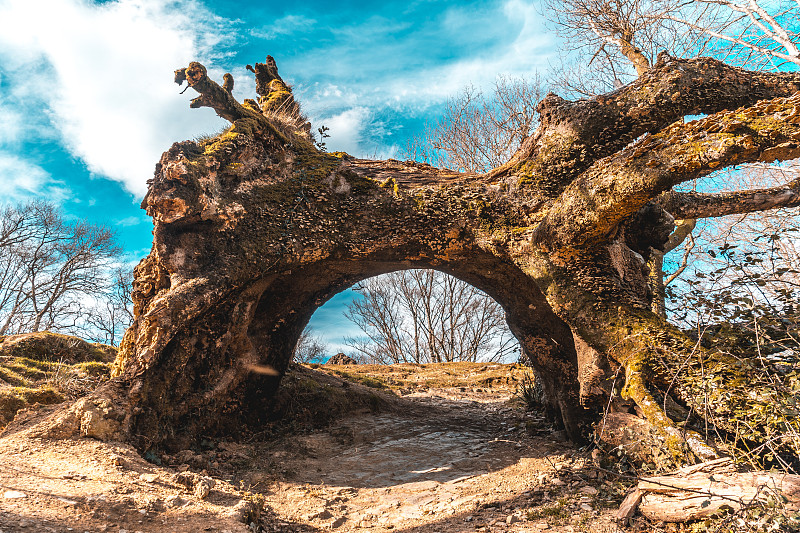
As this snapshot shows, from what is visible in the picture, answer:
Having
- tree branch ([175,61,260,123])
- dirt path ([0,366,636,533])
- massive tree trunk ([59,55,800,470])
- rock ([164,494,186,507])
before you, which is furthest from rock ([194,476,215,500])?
tree branch ([175,61,260,123])

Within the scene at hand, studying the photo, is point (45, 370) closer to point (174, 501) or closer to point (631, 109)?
point (174, 501)

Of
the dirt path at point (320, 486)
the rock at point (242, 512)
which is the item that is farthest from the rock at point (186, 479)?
the rock at point (242, 512)

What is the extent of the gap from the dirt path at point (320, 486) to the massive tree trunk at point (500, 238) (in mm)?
676

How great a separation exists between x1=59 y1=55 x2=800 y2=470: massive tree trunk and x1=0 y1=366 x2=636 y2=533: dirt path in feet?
2.22

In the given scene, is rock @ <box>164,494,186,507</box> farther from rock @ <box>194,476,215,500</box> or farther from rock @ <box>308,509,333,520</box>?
rock @ <box>308,509,333,520</box>

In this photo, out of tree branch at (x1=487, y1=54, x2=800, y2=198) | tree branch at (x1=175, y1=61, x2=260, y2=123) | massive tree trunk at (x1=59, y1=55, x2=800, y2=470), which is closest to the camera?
massive tree trunk at (x1=59, y1=55, x2=800, y2=470)

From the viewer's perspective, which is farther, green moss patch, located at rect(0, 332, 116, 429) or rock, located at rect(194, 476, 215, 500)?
green moss patch, located at rect(0, 332, 116, 429)

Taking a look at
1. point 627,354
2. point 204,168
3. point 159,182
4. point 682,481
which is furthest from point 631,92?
point 159,182

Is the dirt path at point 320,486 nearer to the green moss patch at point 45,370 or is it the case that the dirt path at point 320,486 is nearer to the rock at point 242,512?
the rock at point 242,512

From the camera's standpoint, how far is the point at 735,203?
4984 millimetres

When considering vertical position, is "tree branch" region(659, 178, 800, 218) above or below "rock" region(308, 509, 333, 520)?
above

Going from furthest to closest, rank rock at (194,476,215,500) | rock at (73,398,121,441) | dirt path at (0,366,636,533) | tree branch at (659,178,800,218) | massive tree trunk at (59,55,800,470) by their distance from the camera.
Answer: tree branch at (659,178,800,218) → rock at (73,398,121,441) → massive tree trunk at (59,55,800,470) → rock at (194,476,215,500) → dirt path at (0,366,636,533)

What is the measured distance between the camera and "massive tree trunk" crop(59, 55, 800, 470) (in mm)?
4086

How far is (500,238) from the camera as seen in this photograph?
5.43 metres
